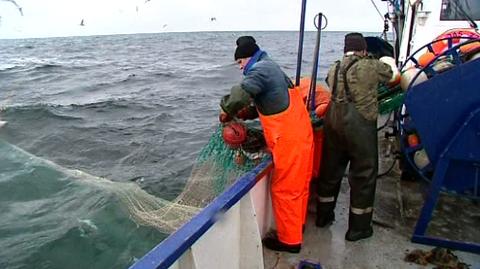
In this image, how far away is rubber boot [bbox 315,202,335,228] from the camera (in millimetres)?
3686

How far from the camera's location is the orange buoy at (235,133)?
362 centimetres

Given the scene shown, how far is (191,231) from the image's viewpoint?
2199 mm

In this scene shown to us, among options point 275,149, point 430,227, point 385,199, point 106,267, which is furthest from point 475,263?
Answer: point 106,267

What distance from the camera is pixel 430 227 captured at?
12.3ft

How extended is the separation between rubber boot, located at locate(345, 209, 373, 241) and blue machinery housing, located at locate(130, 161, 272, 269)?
39.5 inches

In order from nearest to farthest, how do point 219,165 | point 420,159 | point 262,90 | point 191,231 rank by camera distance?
point 191,231 < point 262,90 < point 420,159 < point 219,165

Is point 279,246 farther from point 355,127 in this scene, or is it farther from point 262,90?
point 262,90

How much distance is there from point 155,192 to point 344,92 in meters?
4.96

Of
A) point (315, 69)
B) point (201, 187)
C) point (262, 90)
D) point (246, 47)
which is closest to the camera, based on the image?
point (262, 90)

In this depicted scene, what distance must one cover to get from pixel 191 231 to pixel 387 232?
216cm

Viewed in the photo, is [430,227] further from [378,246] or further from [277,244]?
[277,244]

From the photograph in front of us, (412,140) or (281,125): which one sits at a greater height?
(281,125)

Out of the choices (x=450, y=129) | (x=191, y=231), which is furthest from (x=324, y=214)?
(x=191, y=231)

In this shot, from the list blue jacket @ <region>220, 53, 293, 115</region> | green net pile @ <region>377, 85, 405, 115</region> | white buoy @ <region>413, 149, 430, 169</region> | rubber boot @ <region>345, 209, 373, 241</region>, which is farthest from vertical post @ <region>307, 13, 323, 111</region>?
rubber boot @ <region>345, 209, 373, 241</region>
